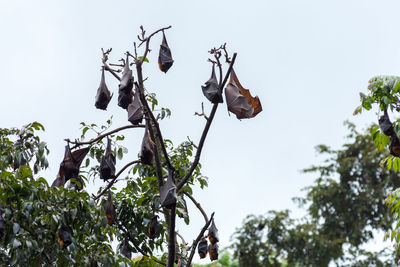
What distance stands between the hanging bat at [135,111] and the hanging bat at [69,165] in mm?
679

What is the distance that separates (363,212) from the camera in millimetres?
20672

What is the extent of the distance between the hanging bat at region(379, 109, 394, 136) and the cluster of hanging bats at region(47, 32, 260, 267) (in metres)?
1.81

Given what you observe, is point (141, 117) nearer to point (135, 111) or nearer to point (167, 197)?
point (135, 111)

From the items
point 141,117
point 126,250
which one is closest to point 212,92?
point 141,117

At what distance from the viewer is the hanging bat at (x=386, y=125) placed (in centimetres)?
647

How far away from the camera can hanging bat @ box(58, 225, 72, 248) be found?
4.58 meters

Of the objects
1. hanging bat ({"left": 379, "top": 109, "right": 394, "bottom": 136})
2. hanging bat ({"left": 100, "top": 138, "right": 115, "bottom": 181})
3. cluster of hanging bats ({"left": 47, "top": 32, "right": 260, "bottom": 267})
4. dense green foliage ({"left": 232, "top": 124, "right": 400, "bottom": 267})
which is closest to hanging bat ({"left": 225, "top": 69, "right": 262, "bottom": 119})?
cluster of hanging bats ({"left": 47, "top": 32, "right": 260, "bottom": 267})

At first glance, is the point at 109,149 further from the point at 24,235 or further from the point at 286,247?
the point at 286,247

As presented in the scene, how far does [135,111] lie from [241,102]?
0.85 meters

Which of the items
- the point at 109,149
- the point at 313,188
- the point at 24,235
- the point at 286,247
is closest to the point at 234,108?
the point at 109,149

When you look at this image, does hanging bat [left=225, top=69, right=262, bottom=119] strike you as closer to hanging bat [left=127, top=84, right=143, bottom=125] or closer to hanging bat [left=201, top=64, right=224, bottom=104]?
hanging bat [left=201, top=64, right=224, bottom=104]

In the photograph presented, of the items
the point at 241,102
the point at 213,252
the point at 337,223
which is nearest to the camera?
the point at 241,102

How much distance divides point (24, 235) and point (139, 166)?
2.18 metres

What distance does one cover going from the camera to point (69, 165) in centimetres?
541
